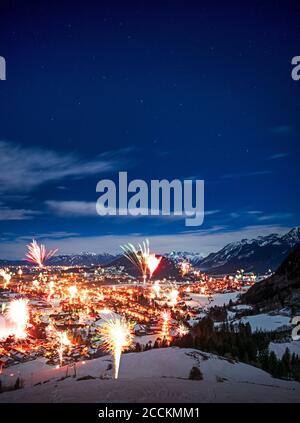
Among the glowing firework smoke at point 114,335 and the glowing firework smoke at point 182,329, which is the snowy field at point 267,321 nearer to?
the glowing firework smoke at point 182,329

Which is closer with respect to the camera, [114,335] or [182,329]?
[114,335]

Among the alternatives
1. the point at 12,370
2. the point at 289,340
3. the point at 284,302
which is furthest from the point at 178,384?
the point at 284,302

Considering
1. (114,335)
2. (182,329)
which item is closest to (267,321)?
(182,329)

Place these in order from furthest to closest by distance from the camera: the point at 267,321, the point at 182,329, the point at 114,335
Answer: the point at 182,329
the point at 267,321
the point at 114,335

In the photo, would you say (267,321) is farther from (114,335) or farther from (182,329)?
(114,335)

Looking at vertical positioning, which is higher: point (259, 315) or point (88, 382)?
point (88, 382)

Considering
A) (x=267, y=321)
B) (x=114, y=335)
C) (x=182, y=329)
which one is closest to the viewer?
(x=114, y=335)

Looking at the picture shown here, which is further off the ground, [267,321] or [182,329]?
[267,321]

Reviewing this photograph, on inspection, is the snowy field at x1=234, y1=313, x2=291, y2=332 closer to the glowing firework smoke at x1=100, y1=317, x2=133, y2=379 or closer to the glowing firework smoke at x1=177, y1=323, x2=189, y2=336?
the glowing firework smoke at x1=177, y1=323, x2=189, y2=336

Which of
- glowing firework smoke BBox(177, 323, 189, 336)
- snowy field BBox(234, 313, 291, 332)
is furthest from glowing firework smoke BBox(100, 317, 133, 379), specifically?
snowy field BBox(234, 313, 291, 332)
